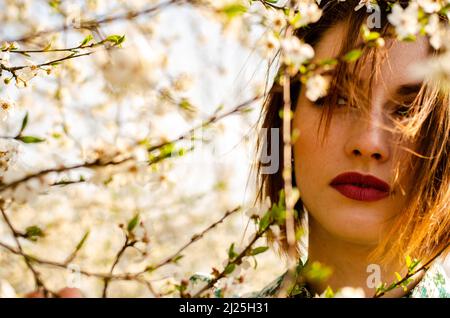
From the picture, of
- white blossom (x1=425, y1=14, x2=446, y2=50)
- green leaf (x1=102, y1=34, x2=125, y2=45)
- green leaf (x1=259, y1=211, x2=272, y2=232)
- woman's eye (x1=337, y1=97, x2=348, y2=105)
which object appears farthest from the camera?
woman's eye (x1=337, y1=97, x2=348, y2=105)

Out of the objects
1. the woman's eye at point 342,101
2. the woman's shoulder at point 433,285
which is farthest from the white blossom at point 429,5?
the woman's shoulder at point 433,285

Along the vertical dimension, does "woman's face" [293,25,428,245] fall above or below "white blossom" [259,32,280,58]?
below

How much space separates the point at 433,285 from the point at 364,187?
27 cm

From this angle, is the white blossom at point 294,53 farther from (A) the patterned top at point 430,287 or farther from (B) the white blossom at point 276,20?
(A) the patterned top at point 430,287

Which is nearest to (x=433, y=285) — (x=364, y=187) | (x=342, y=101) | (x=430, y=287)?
(x=430, y=287)

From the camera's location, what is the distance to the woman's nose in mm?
923

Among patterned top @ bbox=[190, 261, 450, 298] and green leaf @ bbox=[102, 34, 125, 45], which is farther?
patterned top @ bbox=[190, 261, 450, 298]

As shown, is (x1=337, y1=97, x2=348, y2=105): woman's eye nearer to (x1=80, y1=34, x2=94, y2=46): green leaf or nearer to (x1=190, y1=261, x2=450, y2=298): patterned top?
(x1=190, y1=261, x2=450, y2=298): patterned top

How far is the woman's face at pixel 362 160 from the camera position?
0.94 m

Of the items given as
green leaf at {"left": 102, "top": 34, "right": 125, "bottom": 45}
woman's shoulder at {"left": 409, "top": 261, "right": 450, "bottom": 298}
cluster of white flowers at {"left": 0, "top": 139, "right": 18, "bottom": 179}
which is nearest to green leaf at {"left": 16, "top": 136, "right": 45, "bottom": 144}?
cluster of white flowers at {"left": 0, "top": 139, "right": 18, "bottom": 179}

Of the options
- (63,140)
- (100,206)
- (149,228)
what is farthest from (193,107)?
(100,206)

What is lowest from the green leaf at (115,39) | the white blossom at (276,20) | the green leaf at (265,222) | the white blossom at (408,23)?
the green leaf at (265,222)

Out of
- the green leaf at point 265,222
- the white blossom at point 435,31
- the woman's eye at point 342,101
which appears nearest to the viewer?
the green leaf at point 265,222
